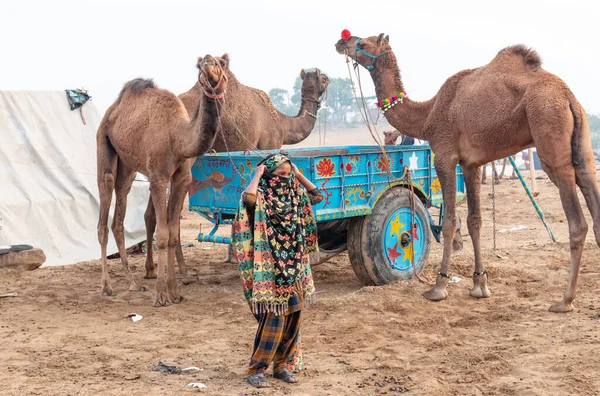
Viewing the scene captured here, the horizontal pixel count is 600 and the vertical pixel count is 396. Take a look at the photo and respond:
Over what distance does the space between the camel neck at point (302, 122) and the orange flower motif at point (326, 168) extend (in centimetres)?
343

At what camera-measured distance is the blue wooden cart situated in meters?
7.28

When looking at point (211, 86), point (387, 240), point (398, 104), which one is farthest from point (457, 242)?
point (211, 86)

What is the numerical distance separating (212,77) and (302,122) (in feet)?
14.3

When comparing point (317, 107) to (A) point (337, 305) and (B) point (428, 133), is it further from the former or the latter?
(A) point (337, 305)

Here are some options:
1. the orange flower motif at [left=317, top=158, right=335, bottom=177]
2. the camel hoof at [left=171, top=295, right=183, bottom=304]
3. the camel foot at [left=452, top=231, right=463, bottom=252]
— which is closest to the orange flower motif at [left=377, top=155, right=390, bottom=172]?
the orange flower motif at [left=317, top=158, right=335, bottom=177]

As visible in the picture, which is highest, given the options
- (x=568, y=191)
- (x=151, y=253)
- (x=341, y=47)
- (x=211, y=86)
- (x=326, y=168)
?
(x=341, y=47)

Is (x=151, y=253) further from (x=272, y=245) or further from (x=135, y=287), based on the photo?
(x=272, y=245)

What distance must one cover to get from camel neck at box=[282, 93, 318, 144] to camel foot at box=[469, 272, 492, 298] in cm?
417

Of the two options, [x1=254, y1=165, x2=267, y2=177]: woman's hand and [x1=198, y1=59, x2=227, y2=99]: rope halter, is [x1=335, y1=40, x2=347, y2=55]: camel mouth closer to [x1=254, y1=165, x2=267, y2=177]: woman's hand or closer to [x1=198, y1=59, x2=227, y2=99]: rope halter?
[x1=198, y1=59, x2=227, y2=99]: rope halter

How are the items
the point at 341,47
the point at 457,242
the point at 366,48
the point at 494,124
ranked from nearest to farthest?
1. the point at 494,124
2. the point at 366,48
3. the point at 341,47
4. the point at 457,242

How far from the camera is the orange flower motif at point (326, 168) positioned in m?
7.12

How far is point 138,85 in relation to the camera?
830 cm

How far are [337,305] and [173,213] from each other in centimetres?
206

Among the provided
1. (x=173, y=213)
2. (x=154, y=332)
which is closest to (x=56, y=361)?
(x=154, y=332)
